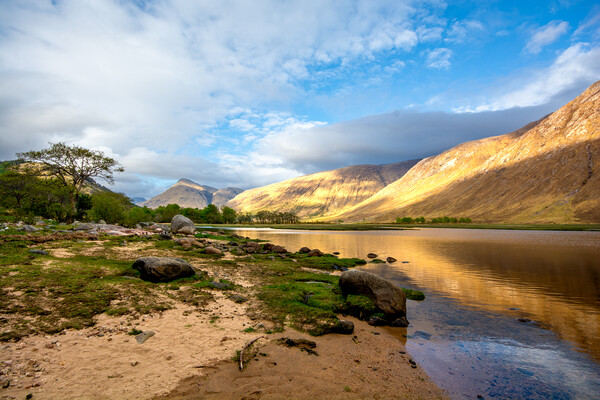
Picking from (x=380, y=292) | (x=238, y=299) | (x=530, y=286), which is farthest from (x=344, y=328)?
(x=530, y=286)

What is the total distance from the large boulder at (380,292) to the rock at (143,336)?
11.2 meters

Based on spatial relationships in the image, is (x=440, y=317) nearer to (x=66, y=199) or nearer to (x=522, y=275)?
(x=522, y=275)

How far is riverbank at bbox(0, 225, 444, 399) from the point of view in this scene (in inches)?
287

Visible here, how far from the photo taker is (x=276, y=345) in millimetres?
10453

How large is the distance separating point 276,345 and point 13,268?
49.4 ft

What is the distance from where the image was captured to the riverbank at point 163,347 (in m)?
7.28

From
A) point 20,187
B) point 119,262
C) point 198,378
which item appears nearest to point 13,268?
point 119,262

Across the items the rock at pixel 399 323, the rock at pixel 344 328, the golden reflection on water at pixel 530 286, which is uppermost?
the rock at pixel 344 328

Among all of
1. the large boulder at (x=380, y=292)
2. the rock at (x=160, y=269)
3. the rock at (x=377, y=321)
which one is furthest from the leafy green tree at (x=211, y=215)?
the rock at (x=377, y=321)

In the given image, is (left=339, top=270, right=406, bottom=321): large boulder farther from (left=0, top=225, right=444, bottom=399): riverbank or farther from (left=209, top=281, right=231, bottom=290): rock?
(left=209, top=281, right=231, bottom=290): rock

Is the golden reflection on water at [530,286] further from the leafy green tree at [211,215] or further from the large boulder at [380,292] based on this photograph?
the leafy green tree at [211,215]

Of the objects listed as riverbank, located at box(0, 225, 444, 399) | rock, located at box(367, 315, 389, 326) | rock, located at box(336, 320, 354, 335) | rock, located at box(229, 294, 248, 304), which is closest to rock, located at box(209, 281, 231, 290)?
riverbank, located at box(0, 225, 444, 399)

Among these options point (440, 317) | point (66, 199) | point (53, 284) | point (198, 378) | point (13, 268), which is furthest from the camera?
point (66, 199)

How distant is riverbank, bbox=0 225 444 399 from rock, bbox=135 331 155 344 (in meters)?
0.08
